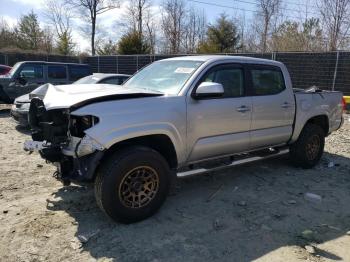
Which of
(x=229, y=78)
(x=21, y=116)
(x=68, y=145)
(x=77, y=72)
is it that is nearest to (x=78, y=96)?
(x=68, y=145)

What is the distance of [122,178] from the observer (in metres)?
4.05

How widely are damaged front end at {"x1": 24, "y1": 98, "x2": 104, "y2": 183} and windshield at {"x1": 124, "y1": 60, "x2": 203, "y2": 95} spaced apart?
1.24 metres

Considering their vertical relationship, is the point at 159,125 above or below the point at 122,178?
above

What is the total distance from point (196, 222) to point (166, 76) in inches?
78.6

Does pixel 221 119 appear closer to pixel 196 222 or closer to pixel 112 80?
pixel 196 222

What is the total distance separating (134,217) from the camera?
4.24 meters

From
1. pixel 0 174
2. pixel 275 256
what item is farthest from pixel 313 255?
pixel 0 174

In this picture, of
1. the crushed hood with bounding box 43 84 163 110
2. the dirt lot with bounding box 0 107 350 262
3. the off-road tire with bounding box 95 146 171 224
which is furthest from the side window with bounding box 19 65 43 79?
the off-road tire with bounding box 95 146 171 224

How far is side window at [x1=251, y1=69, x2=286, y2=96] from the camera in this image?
5613 millimetres

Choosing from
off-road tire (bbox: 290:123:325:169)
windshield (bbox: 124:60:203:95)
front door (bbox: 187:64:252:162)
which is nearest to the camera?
front door (bbox: 187:64:252:162)

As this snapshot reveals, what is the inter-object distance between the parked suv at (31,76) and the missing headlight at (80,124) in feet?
30.9

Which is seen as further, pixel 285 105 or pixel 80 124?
pixel 285 105

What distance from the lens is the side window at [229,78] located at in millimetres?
5043

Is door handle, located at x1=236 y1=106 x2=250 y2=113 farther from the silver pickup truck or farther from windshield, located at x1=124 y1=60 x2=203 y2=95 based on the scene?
windshield, located at x1=124 y1=60 x2=203 y2=95
